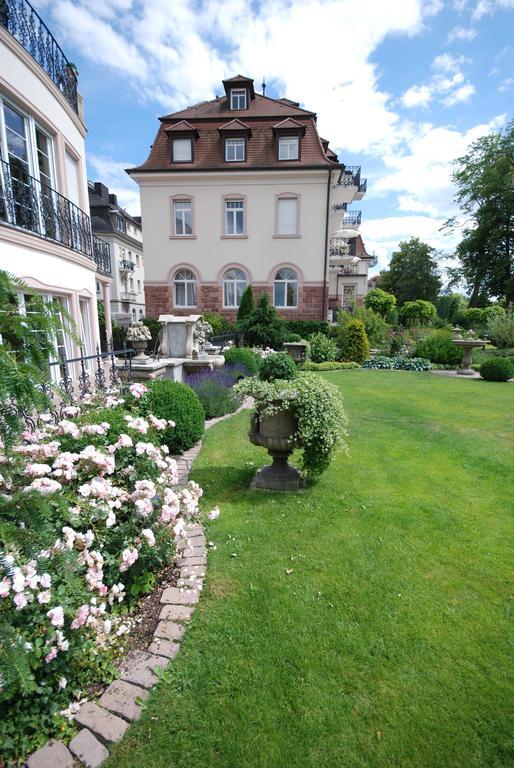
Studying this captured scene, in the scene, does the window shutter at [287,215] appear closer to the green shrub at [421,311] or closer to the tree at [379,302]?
the tree at [379,302]

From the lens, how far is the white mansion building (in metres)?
18.7

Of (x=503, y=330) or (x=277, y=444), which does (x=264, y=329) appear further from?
(x=277, y=444)

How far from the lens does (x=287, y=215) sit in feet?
63.0

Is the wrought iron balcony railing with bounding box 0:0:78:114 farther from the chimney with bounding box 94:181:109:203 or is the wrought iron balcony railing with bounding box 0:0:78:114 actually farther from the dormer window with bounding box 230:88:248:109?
the chimney with bounding box 94:181:109:203

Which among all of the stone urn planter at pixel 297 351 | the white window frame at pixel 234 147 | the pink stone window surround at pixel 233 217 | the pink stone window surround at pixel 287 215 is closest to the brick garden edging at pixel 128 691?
the stone urn planter at pixel 297 351

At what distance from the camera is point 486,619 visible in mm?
2367

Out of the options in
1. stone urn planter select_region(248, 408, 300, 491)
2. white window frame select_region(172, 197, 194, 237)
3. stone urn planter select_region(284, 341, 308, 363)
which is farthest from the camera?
white window frame select_region(172, 197, 194, 237)

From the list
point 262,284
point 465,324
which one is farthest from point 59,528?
point 465,324

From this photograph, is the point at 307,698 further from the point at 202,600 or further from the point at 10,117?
the point at 10,117

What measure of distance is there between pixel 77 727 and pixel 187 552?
132 cm

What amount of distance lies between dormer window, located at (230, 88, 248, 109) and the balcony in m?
15.9

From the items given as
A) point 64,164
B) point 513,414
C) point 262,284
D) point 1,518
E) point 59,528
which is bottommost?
point 513,414

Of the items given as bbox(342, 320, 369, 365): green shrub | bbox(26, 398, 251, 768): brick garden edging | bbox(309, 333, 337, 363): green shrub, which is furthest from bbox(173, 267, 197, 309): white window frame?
bbox(26, 398, 251, 768): brick garden edging

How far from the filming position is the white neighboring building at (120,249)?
1239 inches
